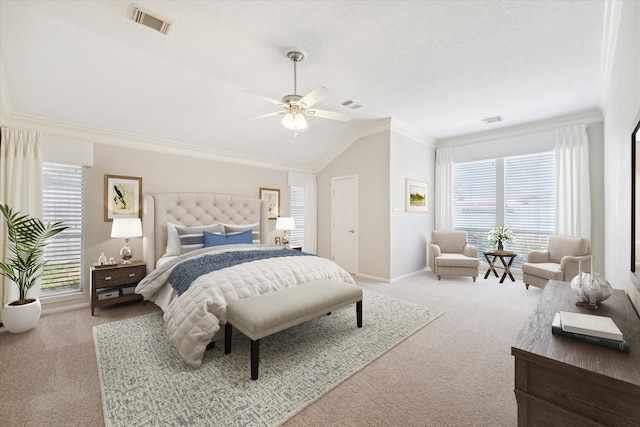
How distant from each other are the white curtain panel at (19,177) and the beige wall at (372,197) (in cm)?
469

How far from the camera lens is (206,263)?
298 cm

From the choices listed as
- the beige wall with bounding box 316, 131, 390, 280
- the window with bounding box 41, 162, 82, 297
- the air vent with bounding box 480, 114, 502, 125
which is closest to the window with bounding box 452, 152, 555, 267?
the air vent with bounding box 480, 114, 502, 125

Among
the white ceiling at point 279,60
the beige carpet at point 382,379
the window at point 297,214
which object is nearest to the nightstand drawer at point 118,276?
the beige carpet at point 382,379

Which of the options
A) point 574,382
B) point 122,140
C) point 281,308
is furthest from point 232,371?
point 122,140

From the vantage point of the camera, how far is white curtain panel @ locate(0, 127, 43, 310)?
3.01 meters

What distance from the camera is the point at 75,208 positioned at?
3.54 m

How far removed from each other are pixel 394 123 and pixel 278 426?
15.3 feet

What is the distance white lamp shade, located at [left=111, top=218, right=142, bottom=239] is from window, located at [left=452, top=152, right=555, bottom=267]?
239 inches

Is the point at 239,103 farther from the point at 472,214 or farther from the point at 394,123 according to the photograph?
the point at 472,214

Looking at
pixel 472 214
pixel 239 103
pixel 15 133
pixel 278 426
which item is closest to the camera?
pixel 278 426

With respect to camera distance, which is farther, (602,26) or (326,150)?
(326,150)

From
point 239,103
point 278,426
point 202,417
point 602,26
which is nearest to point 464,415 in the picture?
point 278,426

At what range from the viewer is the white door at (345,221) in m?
5.40

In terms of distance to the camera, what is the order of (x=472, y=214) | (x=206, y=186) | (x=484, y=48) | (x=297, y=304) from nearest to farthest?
(x=297, y=304)
(x=484, y=48)
(x=206, y=186)
(x=472, y=214)
